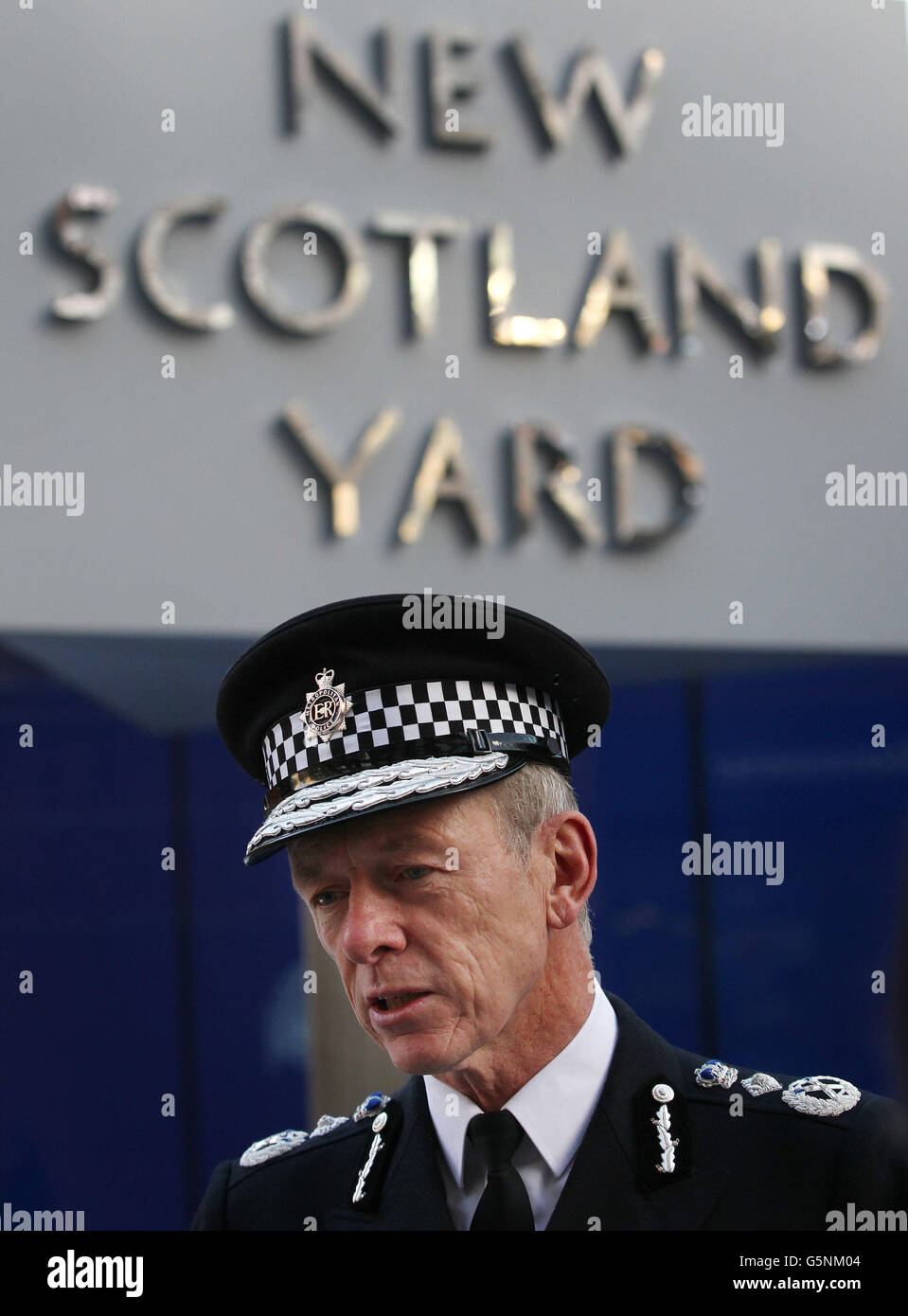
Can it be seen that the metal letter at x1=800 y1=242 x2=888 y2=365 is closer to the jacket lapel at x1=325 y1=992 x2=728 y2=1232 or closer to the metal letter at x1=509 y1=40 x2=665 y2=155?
the metal letter at x1=509 y1=40 x2=665 y2=155

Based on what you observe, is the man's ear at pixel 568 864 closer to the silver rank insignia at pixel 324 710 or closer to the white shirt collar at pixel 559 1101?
the white shirt collar at pixel 559 1101

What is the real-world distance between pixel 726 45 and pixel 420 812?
12.3 feet

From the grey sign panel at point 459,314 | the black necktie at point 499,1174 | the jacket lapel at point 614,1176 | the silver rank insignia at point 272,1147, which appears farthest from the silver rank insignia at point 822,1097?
the grey sign panel at point 459,314

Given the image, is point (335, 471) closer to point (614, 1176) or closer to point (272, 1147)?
point (272, 1147)

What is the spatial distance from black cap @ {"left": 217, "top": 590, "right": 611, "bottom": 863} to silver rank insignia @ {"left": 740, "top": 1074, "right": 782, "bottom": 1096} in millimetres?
441

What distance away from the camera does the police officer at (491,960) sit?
137 cm

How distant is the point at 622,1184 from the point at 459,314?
324cm

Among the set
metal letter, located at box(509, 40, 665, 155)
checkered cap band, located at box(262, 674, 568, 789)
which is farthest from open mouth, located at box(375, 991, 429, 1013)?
metal letter, located at box(509, 40, 665, 155)

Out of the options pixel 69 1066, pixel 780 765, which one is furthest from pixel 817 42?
pixel 69 1066

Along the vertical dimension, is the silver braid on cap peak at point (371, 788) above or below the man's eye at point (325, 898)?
above

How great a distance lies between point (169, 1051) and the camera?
4.52 metres

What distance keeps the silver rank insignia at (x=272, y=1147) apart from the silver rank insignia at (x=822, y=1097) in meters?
0.66

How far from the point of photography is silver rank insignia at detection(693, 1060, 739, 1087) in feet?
5.11

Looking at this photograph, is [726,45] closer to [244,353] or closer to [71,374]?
[244,353]
